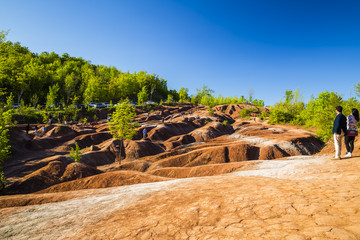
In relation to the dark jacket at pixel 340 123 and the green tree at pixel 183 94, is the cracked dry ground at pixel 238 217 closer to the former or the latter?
the dark jacket at pixel 340 123

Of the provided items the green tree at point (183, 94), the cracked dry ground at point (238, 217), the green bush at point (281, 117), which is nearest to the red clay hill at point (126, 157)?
the cracked dry ground at point (238, 217)

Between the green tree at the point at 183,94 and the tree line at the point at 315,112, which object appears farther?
the green tree at the point at 183,94

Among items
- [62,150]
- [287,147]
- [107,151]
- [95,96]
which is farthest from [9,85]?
[287,147]

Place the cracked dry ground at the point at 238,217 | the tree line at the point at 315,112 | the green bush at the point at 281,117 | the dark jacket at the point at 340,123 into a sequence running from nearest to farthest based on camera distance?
the cracked dry ground at the point at 238,217 → the dark jacket at the point at 340,123 → the tree line at the point at 315,112 → the green bush at the point at 281,117

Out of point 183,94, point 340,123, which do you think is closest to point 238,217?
point 340,123

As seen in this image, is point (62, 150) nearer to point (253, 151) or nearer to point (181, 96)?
point (253, 151)

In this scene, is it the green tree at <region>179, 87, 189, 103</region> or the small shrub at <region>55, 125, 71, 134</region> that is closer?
the small shrub at <region>55, 125, 71, 134</region>

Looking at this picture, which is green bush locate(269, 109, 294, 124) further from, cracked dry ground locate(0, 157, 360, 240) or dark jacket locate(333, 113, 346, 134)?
cracked dry ground locate(0, 157, 360, 240)

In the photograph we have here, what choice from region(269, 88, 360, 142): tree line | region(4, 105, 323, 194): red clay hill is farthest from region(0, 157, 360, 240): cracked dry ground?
region(269, 88, 360, 142): tree line

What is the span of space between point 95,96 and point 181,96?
5076 centimetres

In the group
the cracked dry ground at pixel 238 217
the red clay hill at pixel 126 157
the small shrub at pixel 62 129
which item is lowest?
the red clay hill at pixel 126 157

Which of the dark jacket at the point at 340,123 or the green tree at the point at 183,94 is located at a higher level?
the green tree at the point at 183,94

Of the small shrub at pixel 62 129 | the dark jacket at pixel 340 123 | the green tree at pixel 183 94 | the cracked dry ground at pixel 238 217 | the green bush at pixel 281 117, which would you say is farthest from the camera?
the green tree at pixel 183 94

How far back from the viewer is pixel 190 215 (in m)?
3.98
